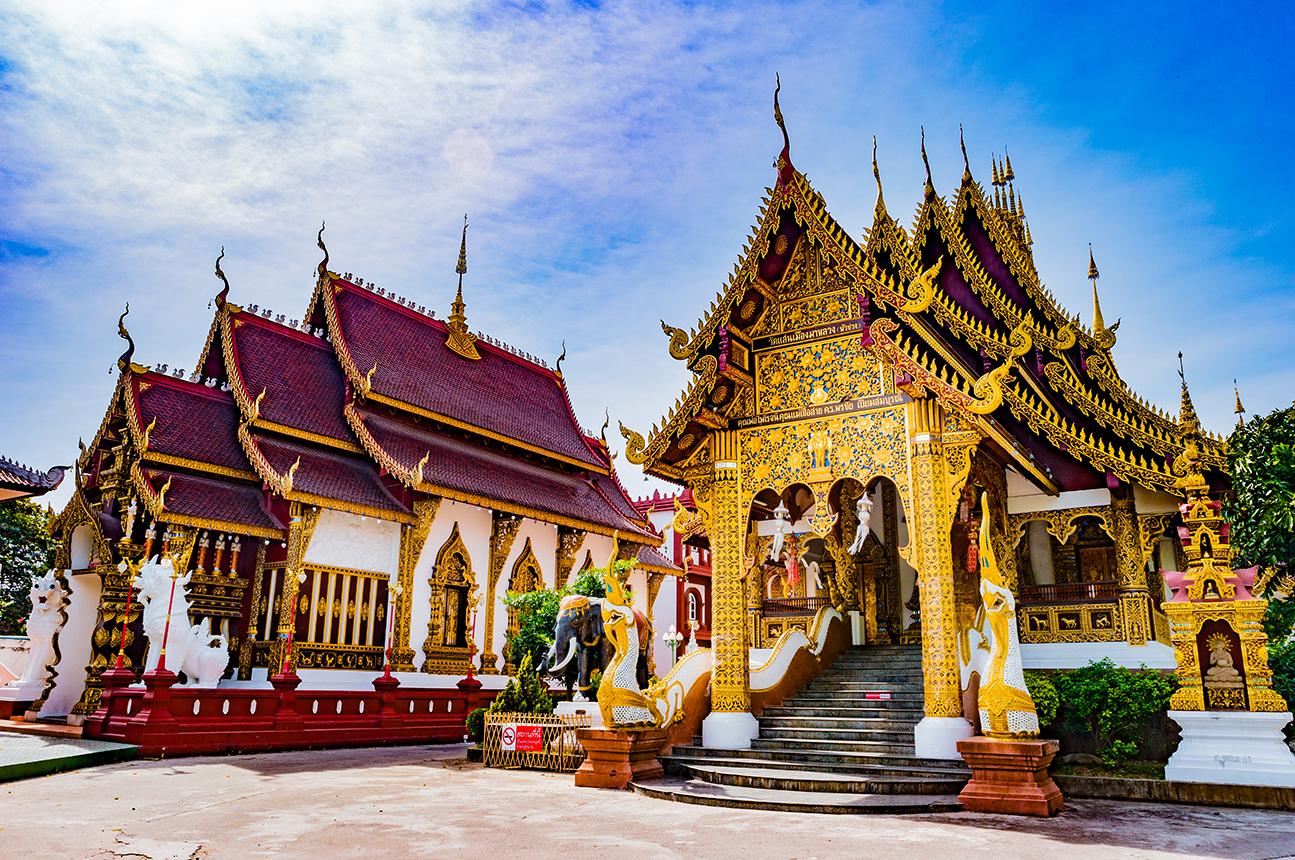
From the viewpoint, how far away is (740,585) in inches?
372

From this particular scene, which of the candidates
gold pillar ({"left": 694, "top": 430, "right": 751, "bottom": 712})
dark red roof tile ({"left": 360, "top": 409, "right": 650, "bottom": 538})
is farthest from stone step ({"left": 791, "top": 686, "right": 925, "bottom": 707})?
dark red roof tile ({"left": 360, "top": 409, "right": 650, "bottom": 538})

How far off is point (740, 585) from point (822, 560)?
3525 millimetres

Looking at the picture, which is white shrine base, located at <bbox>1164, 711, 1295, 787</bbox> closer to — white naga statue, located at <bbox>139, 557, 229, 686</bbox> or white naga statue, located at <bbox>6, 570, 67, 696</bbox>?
white naga statue, located at <bbox>139, 557, 229, 686</bbox>

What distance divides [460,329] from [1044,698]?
17.5 metres

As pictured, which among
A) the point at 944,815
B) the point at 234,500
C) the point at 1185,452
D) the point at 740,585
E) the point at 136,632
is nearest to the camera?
the point at 944,815

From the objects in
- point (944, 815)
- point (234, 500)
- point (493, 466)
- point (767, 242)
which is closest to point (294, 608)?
point (234, 500)

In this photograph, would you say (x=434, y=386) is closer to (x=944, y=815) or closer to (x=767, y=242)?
(x=767, y=242)

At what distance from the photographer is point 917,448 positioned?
28.3 feet

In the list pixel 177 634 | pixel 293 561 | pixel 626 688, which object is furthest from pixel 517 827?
pixel 293 561

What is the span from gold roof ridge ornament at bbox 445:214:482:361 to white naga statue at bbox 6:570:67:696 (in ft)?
32.7

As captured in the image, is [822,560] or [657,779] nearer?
[657,779]

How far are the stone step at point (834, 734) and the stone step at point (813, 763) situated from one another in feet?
1.42

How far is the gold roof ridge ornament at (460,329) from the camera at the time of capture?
73.4 feet

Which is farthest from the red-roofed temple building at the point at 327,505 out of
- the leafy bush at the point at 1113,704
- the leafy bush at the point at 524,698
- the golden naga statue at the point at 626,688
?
the leafy bush at the point at 1113,704
